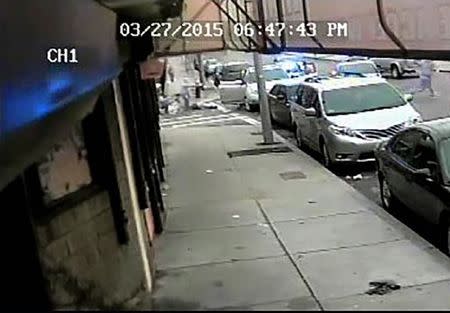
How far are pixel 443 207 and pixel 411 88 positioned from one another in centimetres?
2055

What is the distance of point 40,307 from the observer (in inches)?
153

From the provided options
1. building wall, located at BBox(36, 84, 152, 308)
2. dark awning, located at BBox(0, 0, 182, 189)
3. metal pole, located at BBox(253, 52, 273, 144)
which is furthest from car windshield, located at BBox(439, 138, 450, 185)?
metal pole, located at BBox(253, 52, 273, 144)

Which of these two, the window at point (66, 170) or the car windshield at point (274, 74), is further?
the car windshield at point (274, 74)

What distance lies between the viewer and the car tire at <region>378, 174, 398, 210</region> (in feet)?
34.4

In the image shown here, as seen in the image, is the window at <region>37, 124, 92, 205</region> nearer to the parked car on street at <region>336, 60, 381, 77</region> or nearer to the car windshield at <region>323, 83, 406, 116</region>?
the car windshield at <region>323, 83, 406, 116</region>

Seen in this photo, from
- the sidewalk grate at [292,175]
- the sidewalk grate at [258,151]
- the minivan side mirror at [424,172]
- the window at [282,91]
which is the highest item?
the window at [282,91]

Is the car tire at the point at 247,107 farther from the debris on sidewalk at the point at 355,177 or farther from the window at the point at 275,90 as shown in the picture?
the debris on sidewalk at the point at 355,177

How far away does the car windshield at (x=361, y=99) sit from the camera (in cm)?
1492

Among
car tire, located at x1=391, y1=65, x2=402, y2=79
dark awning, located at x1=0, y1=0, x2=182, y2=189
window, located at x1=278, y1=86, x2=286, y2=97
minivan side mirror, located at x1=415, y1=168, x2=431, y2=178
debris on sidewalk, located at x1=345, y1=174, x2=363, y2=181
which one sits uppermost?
dark awning, located at x1=0, y1=0, x2=182, y2=189

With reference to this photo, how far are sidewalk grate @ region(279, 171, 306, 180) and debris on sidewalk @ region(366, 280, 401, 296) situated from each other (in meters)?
6.41

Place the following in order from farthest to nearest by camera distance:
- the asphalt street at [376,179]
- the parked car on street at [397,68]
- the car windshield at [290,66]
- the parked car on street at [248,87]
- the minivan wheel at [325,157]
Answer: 1. the parked car on street at [397,68]
2. the car windshield at [290,66]
3. the parked car on street at [248,87]
4. the minivan wheel at [325,157]
5. the asphalt street at [376,179]

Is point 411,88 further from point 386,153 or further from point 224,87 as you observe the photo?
point 386,153
